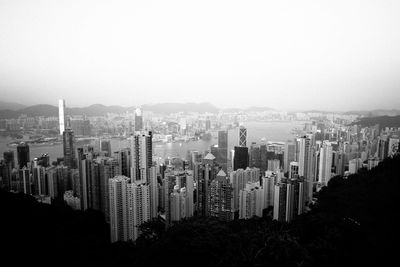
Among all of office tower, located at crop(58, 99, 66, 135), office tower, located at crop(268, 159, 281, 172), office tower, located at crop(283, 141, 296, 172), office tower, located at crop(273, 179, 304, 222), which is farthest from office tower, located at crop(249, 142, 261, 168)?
office tower, located at crop(58, 99, 66, 135)

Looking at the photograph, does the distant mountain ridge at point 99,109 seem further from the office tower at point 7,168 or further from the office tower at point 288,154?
the office tower at point 288,154

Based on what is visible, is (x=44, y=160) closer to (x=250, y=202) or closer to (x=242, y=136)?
(x=250, y=202)

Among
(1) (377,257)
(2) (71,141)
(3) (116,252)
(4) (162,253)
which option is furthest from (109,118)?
(1) (377,257)

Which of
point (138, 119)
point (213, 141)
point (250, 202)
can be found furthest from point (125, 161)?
point (213, 141)

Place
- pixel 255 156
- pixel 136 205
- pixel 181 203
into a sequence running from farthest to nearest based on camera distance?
pixel 255 156 < pixel 181 203 < pixel 136 205

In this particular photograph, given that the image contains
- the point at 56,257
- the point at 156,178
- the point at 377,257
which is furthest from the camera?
the point at 156,178

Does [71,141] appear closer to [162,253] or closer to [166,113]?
[166,113]
